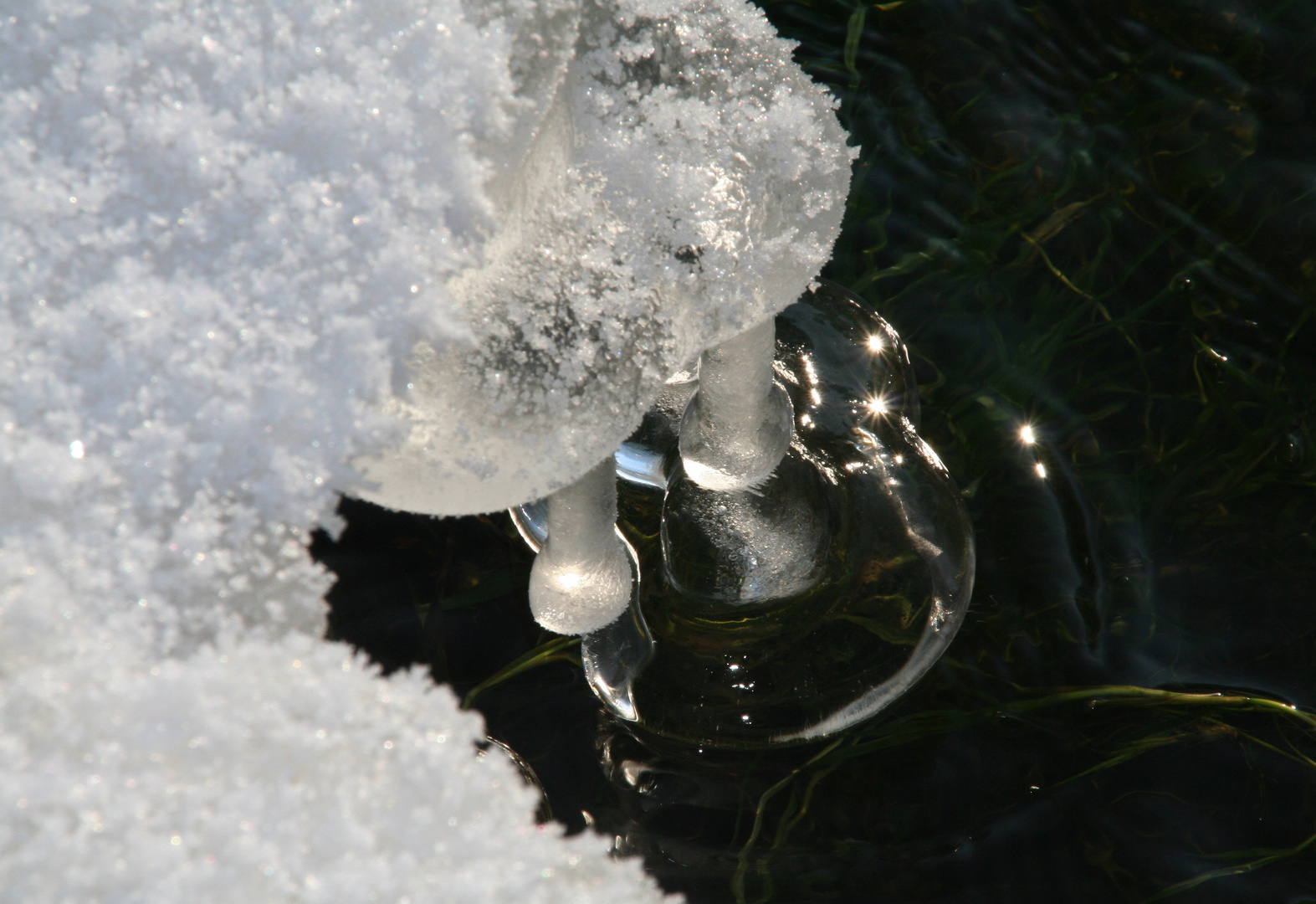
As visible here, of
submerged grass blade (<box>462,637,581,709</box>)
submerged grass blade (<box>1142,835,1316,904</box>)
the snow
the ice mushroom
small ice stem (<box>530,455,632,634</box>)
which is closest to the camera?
the snow

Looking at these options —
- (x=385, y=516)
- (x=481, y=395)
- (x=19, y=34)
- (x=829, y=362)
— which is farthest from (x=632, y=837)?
(x=19, y=34)

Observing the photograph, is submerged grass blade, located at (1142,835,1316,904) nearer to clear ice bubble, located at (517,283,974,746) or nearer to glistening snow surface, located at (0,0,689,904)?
clear ice bubble, located at (517,283,974,746)

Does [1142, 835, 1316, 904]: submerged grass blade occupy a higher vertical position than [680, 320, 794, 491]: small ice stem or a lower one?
lower

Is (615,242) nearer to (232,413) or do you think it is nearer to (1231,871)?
(232,413)

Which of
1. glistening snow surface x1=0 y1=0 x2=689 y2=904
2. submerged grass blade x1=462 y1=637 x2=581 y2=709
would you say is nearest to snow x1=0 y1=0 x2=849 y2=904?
glistening snow surface x1=0 y1=0 x2=689 y2=904

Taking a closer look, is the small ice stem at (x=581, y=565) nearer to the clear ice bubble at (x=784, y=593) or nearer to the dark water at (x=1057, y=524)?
the clear ice bubble at (x=784, y=593)

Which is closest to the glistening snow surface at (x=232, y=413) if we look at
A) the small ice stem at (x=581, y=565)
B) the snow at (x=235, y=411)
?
the snow at (x=235, y=411)

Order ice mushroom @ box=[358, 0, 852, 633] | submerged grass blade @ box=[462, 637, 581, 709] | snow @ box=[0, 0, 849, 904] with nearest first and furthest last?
snow @ box=[0, 0, 849, 904]
ice mushroom @ box=[358, 0, 852, 633]
submerged grass blade @ box=[462, 637, 581, 709]

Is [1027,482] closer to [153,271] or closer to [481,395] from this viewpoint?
[481,395]
